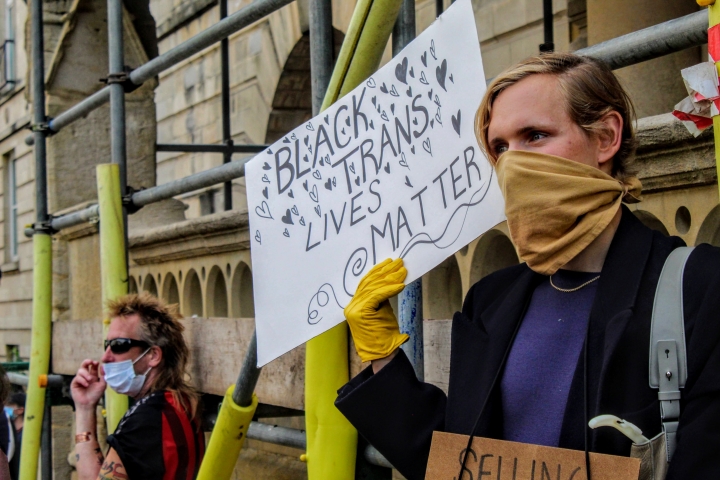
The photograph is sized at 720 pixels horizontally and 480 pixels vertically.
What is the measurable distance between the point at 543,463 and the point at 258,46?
948cm

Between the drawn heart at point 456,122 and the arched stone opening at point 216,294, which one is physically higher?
the drawn heart at point 456,122

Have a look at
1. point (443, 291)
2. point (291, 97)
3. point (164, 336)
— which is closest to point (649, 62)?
point (443, 291)

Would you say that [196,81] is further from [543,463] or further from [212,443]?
[543,463]

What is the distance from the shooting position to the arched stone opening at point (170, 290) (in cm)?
461

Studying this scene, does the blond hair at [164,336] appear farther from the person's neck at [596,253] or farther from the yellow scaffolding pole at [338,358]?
the person's neck at [596,253]

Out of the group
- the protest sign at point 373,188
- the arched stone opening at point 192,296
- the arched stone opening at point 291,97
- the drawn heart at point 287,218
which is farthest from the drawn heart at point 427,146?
the arched stone opening at point 291,97

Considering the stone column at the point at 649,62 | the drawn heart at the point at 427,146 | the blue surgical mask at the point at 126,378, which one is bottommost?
the blue surgical mask at the point at 126,378

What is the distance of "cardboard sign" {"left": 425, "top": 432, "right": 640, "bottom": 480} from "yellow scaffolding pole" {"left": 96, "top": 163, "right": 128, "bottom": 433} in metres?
2.12

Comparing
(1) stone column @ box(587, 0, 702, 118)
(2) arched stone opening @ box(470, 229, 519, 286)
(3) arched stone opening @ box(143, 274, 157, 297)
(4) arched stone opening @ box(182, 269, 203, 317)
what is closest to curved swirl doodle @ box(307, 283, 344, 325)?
(2) arched stone opening @ box(470, 229, 519, 286)

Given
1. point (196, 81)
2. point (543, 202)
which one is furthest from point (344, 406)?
point (196, 81)

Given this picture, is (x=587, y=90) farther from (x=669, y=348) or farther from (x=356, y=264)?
(x=356, y=264)

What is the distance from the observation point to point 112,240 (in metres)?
3.40

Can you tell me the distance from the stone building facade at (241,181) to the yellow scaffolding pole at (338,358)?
0.07m

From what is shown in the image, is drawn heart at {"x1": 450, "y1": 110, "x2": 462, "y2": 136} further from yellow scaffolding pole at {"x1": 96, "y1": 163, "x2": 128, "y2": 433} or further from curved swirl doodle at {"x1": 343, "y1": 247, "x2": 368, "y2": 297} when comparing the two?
yellow scaffolding pole at {"x1": 96, "y1": 163, "x2": 128, "y2": 433}
